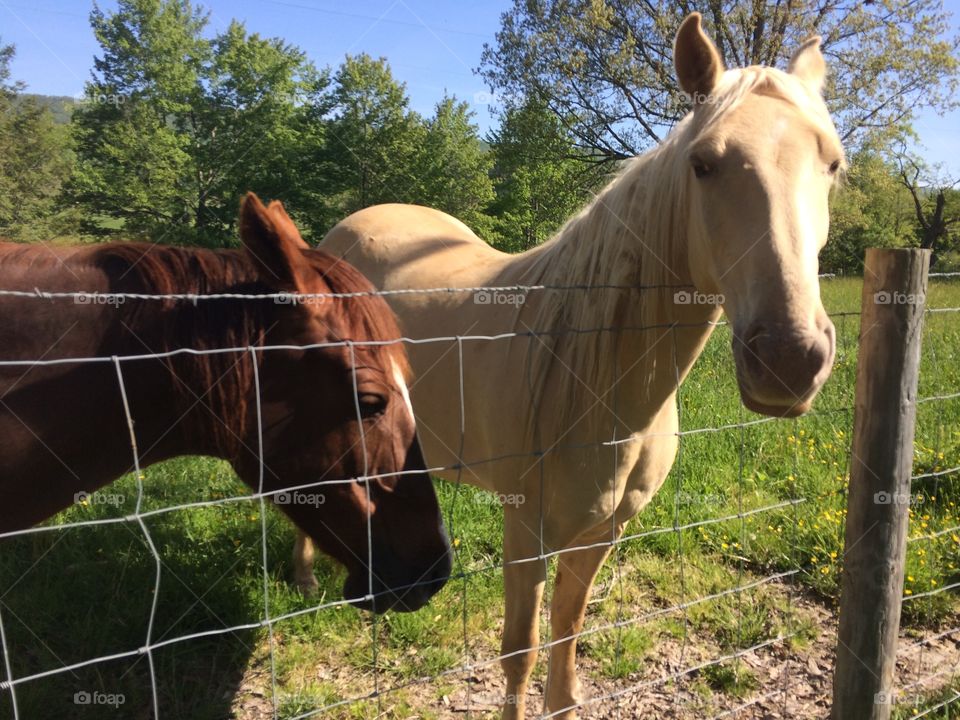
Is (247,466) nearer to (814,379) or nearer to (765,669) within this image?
(814,379)

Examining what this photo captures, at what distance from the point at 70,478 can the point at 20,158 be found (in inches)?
1196

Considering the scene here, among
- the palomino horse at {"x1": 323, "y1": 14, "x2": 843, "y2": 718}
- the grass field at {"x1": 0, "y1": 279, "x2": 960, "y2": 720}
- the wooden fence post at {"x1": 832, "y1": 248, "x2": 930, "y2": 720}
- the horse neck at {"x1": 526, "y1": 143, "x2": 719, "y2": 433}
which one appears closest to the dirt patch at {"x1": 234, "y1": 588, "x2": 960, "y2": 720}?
the grass field at {"x1": 0, "y1": 279, "x2": 960, "y2": 720}

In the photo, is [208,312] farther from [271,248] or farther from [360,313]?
[360,313]

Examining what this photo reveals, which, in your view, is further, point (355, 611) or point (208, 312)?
point (355, 611)

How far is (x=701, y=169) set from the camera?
1.50 m

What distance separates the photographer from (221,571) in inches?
121

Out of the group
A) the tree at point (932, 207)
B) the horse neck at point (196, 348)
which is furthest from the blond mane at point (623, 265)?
the tree at point (932, 207)

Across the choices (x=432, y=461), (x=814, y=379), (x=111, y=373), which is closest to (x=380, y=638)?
(x=432, y=461)
